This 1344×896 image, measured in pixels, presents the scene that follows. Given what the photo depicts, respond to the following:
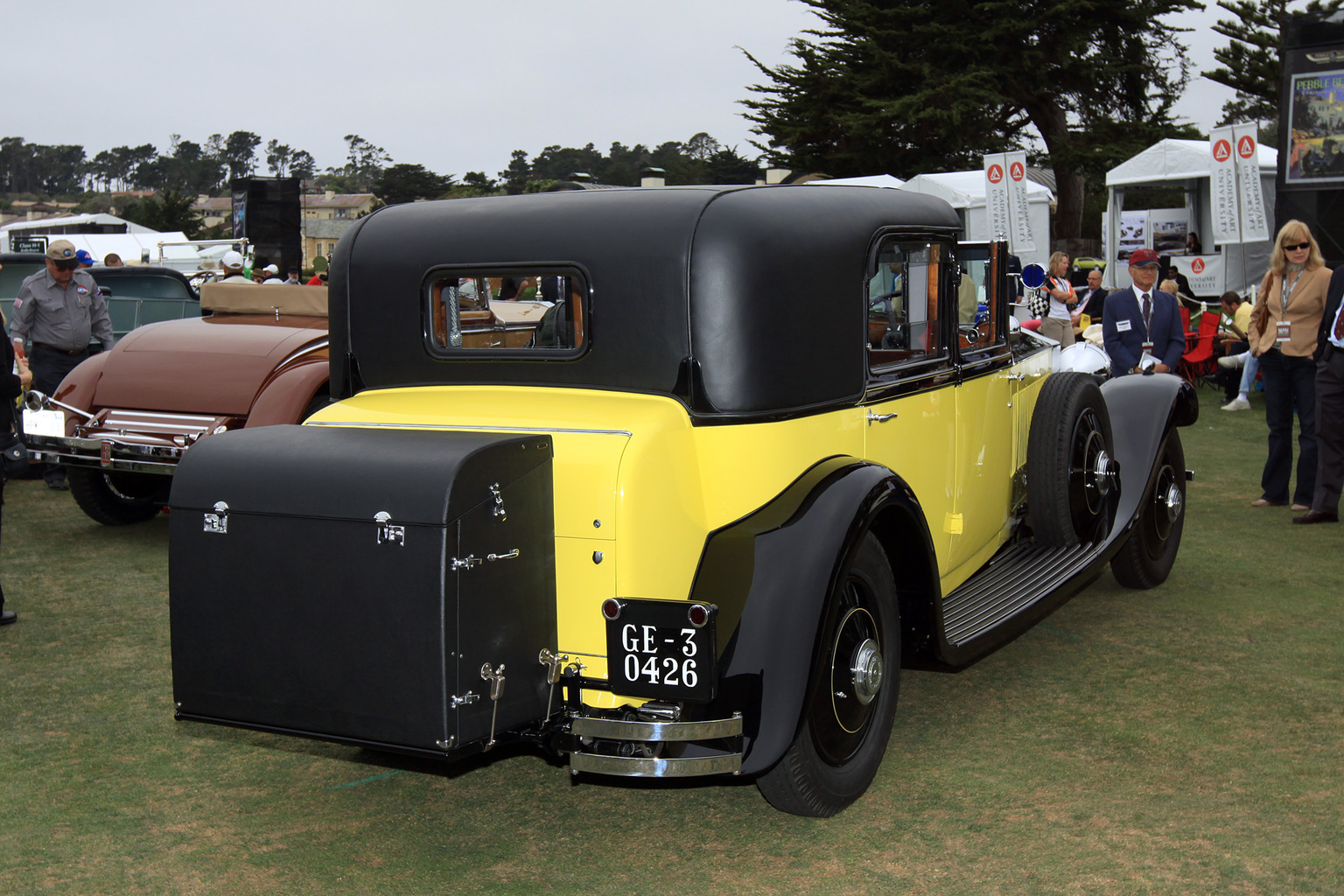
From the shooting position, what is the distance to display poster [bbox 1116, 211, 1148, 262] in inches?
877

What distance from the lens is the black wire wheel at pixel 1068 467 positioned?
5000 mm

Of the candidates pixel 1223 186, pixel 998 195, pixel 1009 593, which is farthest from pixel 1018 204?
pixel 1009 593

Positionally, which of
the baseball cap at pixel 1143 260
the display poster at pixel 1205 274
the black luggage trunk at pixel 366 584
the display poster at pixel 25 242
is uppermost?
the display poster at pixel 25 242

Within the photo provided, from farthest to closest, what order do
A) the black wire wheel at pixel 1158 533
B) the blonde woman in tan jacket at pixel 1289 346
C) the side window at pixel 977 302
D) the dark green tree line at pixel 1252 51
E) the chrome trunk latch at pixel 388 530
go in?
the dark green tree line at pixel 1252 51 → the blonde woman in tan jacket at pixel 1289 346 → the black wire wheel at pixel 1158 533 → the side window at pixel 977 302 → the chrome trunk latch at pixel 388 530

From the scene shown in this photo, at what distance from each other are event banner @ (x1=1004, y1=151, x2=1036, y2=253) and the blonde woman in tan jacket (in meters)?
8.90

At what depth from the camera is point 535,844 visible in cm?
340

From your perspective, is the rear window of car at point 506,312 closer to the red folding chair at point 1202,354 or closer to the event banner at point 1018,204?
the red folding chair at point 1202,354

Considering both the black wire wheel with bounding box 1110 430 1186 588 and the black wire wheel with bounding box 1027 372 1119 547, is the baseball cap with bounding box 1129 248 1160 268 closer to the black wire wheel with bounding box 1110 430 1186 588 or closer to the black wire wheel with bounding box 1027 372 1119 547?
the black wire wheel with bounding box 1110 430 1186 588

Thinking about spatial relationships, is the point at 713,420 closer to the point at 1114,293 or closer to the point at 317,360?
the point at 317,360

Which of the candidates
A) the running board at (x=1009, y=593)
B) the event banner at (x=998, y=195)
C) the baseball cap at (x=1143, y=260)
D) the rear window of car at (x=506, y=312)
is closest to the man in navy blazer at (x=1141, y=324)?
the baseball cap at (x=1143, y=260)

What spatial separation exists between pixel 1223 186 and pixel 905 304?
14.0 metres

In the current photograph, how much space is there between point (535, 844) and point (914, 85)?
33621 millimetres

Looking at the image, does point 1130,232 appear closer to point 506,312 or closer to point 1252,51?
point 1252,51

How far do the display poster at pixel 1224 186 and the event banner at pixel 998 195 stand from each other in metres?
2.78
